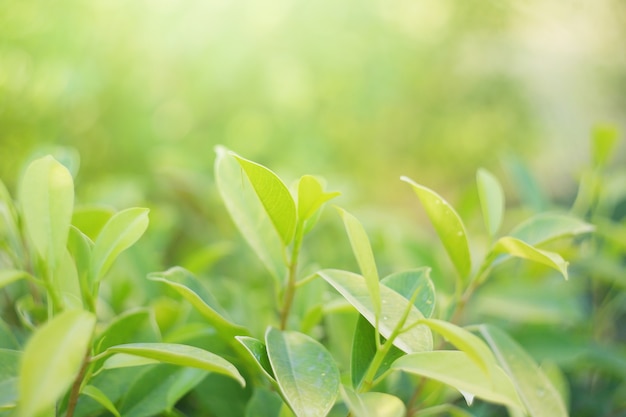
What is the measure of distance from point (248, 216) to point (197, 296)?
0.43ft

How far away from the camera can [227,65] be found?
5.17 feet

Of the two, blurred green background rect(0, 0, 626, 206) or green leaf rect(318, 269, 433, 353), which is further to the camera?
blurred green background rect(0, 0, 626, 206)

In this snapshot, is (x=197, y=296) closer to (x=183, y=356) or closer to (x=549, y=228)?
(x=183, y=356)

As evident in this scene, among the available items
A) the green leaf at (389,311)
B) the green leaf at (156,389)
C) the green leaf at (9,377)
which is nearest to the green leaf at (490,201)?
the green leaf at (389,311)

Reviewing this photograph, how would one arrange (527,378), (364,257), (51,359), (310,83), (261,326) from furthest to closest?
(310,83)
(261,326)
(527,378)
(364,257)
(51,359)

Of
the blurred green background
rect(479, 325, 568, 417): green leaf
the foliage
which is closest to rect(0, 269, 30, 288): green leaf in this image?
the foliage

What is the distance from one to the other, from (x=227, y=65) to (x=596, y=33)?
1.48 metres

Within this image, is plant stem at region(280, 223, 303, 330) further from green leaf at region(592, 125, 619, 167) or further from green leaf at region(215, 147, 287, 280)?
green leaf at region(592, 125, 619, 167)

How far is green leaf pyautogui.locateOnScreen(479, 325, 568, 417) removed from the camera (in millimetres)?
509

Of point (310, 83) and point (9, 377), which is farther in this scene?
point (310, 83)

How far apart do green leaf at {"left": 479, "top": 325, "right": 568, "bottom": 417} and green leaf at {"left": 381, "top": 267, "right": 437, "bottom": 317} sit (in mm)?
89

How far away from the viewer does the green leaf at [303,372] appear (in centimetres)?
41

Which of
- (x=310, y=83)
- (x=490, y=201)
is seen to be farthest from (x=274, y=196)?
(x=310, y=83)

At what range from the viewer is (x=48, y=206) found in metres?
0.43
